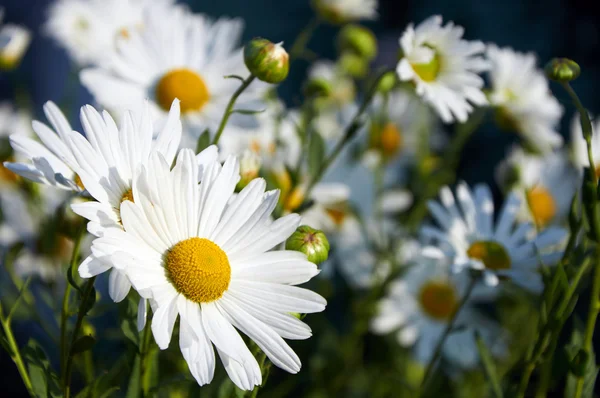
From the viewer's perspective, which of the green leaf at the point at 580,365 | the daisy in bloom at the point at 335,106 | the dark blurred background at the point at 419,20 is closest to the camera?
the green leaf at the point at 580,365

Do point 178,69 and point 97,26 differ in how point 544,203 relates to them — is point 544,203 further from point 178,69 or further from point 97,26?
point 97,26

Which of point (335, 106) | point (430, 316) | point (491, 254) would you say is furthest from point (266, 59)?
point (335, 106)

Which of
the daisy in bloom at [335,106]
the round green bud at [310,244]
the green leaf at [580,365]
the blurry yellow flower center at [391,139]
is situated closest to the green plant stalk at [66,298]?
the round green bud at [310,244]

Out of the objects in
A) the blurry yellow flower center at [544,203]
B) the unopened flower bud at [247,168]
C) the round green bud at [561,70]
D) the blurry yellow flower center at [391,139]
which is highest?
the round green bud at [561,70]

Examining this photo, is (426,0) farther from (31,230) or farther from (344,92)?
(31,230)

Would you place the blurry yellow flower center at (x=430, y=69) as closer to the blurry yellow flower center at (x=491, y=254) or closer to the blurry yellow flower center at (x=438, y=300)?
the blurry yellow flower center at (x=491, y=254)

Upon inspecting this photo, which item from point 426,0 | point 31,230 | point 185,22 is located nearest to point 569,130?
point 426,0

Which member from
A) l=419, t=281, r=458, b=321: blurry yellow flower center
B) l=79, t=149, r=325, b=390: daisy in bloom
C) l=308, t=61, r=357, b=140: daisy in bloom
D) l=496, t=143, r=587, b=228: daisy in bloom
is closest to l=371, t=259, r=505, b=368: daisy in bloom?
l=419, t=281, r=458, b=321: blurry yellow flower center
